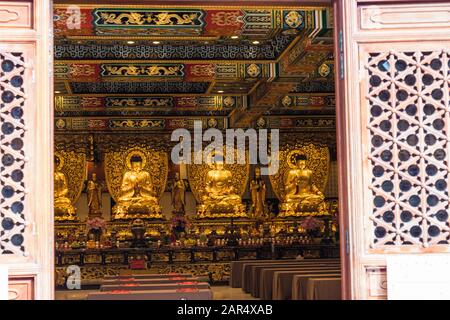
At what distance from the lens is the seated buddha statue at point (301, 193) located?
15391 millimetres

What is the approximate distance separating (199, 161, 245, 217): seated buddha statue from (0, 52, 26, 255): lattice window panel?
35.4ft

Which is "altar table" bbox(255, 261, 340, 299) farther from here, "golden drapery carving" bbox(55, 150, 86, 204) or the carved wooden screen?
the carved wooden screen

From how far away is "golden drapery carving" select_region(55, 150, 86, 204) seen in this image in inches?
595

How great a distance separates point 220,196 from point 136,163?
1617 mm

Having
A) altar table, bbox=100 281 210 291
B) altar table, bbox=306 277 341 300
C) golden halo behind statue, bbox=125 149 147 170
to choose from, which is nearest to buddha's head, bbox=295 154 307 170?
golden halo behind statue, bbox=125 149 147 170

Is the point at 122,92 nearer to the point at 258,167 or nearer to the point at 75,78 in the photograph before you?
the point at 75,78

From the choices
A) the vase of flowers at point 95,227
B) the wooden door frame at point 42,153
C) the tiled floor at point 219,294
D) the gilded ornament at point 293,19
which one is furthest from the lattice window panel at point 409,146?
the vase of flowers at point 95,227

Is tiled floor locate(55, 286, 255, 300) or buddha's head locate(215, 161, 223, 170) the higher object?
buddha's head locate(215, 161, 223, 170)

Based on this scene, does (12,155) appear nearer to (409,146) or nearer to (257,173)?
(409,146)

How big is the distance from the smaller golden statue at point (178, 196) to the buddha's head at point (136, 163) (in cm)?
71

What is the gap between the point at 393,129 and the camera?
4.71 meters

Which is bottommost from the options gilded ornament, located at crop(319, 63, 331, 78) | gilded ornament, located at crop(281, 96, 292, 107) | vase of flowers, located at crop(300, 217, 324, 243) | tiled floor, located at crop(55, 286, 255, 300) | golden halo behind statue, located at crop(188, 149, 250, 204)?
tiled floor, located at crop(55, 286, 255, 300)

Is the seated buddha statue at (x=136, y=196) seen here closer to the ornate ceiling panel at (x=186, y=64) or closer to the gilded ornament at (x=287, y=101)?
the ornate ceiling panel at (x=186, y=64)

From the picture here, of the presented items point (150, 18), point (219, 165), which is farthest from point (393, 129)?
point (219, 165)
